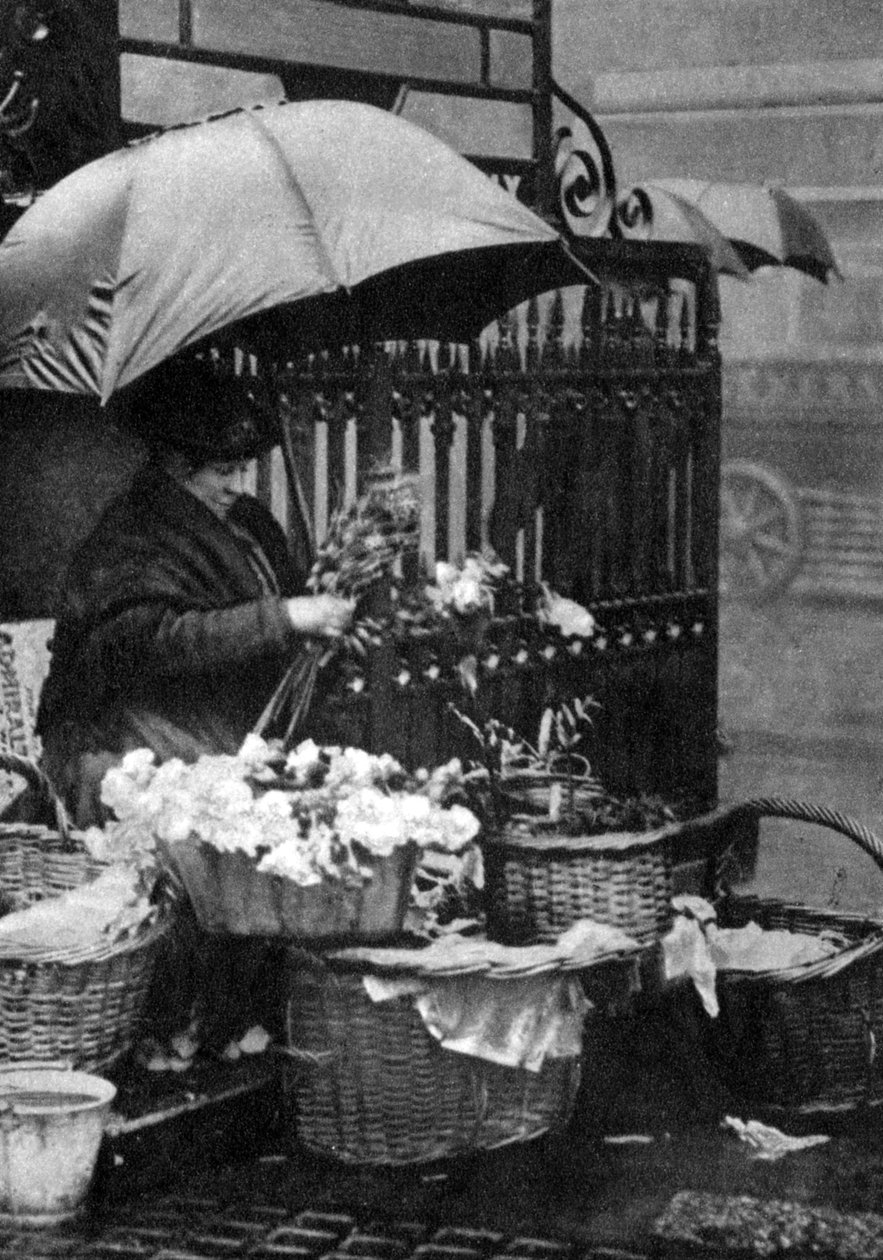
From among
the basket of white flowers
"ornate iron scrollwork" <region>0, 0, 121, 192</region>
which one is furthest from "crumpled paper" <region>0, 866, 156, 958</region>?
"ornate iron scrollwork" <region>0, 0, 121, 192</region>

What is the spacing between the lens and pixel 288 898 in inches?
249

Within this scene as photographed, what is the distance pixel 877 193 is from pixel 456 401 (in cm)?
1154

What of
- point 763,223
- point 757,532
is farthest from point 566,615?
point 757,532

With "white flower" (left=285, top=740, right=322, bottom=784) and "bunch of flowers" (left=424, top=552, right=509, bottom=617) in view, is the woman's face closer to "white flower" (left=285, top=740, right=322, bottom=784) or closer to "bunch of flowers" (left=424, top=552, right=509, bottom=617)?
"bunch of flowers" (left=424, top=552, right=509, bottom=617)

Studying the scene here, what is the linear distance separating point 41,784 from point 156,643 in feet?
1.92

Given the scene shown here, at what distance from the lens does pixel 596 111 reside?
21.2 m

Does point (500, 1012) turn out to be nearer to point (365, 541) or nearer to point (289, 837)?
point (289, 837)

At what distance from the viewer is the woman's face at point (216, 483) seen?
7.12 meters

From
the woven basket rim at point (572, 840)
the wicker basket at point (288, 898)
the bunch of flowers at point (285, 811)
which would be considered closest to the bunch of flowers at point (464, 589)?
the woven basket rim at point (572, 840)

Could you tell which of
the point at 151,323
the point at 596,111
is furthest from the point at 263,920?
the point at 596,111

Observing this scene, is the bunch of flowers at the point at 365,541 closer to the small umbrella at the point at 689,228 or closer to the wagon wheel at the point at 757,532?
the small umbrella at the point at 689,228

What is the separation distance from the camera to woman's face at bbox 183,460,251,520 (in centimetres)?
712

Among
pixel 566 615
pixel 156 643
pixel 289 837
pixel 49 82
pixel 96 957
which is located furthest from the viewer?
pixel 49 82

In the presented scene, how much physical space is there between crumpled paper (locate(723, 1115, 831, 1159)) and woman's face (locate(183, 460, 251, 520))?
2.23 metres
